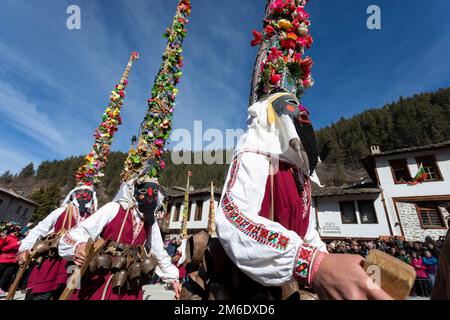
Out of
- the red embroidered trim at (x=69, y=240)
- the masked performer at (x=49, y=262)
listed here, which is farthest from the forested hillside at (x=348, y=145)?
the red embroidered trim at (x=69, y=240)

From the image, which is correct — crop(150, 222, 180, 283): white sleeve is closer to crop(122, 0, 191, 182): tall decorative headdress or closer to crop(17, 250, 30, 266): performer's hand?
crop(122, 0, 191, 182): tall decorative headdress

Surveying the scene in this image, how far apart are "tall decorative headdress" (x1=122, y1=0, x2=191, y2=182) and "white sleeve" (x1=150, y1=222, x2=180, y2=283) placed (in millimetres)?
979

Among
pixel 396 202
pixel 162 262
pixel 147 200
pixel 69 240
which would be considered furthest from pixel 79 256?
pixel 396 202

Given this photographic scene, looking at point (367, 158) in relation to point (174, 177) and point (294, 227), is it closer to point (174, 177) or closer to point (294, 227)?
point (294, 227)

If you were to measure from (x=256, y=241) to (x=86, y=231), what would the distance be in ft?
7.91

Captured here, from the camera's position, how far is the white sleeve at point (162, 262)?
291cm

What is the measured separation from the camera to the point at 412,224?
1534 centimetres

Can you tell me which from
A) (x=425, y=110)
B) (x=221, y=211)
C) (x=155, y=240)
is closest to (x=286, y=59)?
(x=221, y=211)

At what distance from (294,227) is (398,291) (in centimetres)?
61

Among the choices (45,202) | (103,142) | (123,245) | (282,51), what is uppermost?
(45,202)

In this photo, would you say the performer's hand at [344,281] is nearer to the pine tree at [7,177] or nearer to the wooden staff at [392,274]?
the wooden staff at [392,274]

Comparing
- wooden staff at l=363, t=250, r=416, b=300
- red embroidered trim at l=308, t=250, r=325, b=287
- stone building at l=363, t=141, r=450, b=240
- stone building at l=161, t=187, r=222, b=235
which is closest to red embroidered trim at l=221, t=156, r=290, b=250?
red embroidered trim at l=308, t=250, r=325, b=287

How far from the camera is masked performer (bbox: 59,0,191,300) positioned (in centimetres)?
233

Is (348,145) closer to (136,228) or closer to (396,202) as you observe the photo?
(396,202)
